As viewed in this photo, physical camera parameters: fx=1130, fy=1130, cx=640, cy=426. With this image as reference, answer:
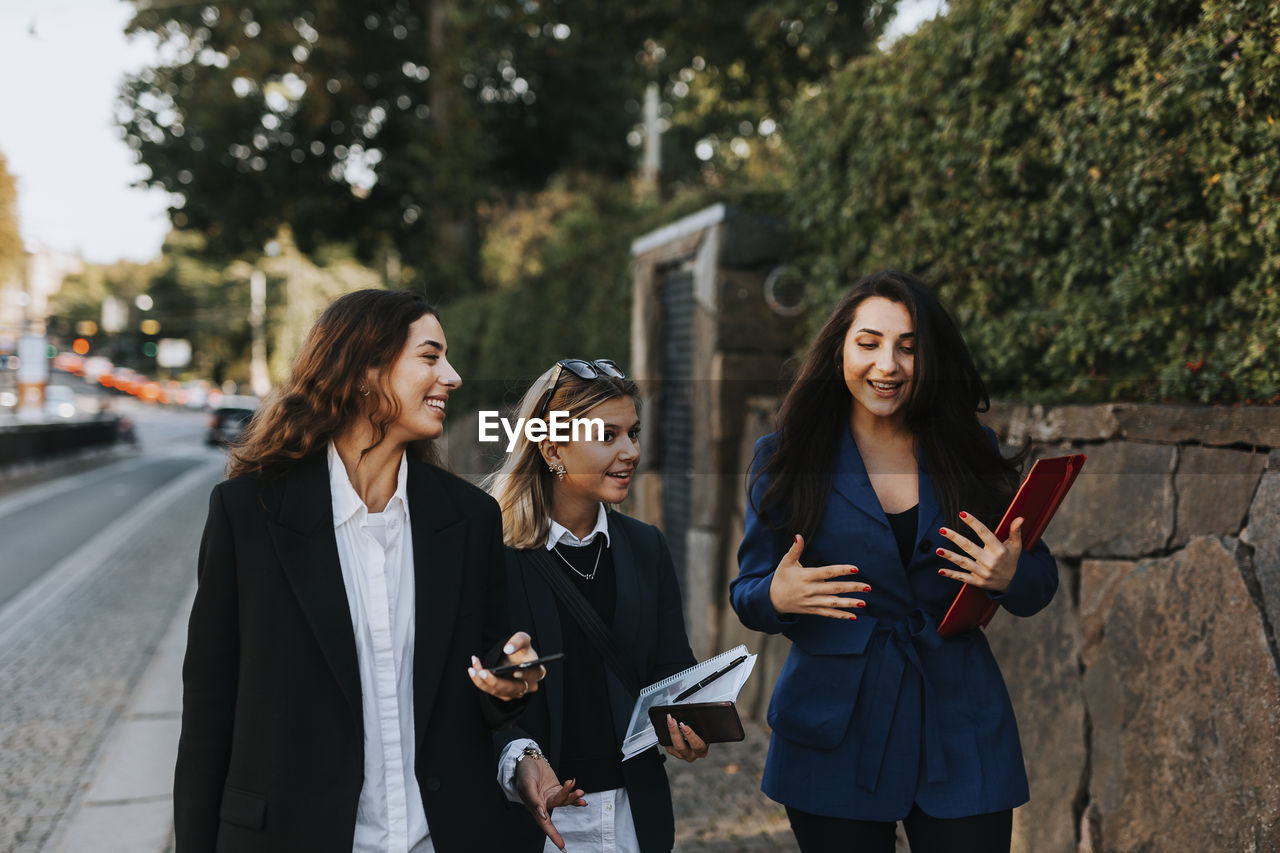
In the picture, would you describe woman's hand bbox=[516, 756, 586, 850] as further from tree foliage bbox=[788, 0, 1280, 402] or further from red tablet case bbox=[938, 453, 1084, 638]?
tree foliage bbox=[788, 0, 1280, 402]

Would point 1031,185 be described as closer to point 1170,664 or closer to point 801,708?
point 1170,664

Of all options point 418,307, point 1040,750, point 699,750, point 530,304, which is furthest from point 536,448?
point 530,304

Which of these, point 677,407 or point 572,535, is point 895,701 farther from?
point 677,407

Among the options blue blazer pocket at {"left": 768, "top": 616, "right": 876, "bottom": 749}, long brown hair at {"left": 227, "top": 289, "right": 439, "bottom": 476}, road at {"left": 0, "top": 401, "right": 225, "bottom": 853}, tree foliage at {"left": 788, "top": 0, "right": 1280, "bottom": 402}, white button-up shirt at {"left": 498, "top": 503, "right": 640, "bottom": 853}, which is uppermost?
tree foliage at {"left": 788, "top": 0, "right": 1280, "bottom": 402}

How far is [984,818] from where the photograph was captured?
2.28 metres

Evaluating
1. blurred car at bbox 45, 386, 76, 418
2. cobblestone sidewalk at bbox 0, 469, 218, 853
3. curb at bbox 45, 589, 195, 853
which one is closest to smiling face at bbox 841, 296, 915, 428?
curb at bbox 45, 589, 195, 853

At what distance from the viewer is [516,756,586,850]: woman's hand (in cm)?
211

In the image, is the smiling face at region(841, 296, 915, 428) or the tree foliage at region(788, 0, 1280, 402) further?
the tree foliage at region(788, 0, 1280, 402)

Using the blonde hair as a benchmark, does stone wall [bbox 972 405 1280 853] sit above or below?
below

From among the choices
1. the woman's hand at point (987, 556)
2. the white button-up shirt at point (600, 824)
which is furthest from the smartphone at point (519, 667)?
the woman's hand at point (987, 556)

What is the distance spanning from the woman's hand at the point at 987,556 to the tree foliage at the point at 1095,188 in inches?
55.7

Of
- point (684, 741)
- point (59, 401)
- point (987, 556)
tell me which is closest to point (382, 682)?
point (684, 741)

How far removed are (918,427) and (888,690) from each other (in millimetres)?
575

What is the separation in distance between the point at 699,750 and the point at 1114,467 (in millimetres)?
2058
